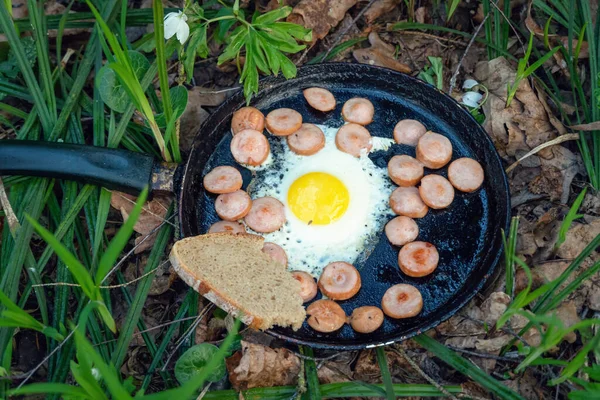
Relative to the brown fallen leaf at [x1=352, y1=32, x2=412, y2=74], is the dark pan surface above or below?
below

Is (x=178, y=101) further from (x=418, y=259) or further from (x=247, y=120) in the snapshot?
(x=418, y=259)

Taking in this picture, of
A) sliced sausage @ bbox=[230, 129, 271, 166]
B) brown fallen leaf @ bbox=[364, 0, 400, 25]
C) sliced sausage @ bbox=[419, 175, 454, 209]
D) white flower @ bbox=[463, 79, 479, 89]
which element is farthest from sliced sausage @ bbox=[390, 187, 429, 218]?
brown fallen leaf @ bbox=[364, 0, 400, 25]

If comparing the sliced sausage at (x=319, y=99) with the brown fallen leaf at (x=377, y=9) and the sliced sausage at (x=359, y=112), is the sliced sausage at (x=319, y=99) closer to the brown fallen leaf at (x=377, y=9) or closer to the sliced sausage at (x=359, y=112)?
the sliced sausage at (x=359, y=112)

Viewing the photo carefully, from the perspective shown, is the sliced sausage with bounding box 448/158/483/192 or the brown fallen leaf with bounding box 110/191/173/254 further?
the brown fallen leaf with bounding box 110/191/173/254

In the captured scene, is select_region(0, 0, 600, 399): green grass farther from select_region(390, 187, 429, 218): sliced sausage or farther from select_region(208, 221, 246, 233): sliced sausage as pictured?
select_region(390, 187, 429, 218): sliced sausage

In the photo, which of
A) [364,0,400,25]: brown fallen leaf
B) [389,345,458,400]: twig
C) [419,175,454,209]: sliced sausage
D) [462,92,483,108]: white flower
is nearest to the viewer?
[389,345,458,400]: twig

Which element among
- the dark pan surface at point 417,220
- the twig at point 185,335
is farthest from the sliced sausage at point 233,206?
the twig at point 185,335
